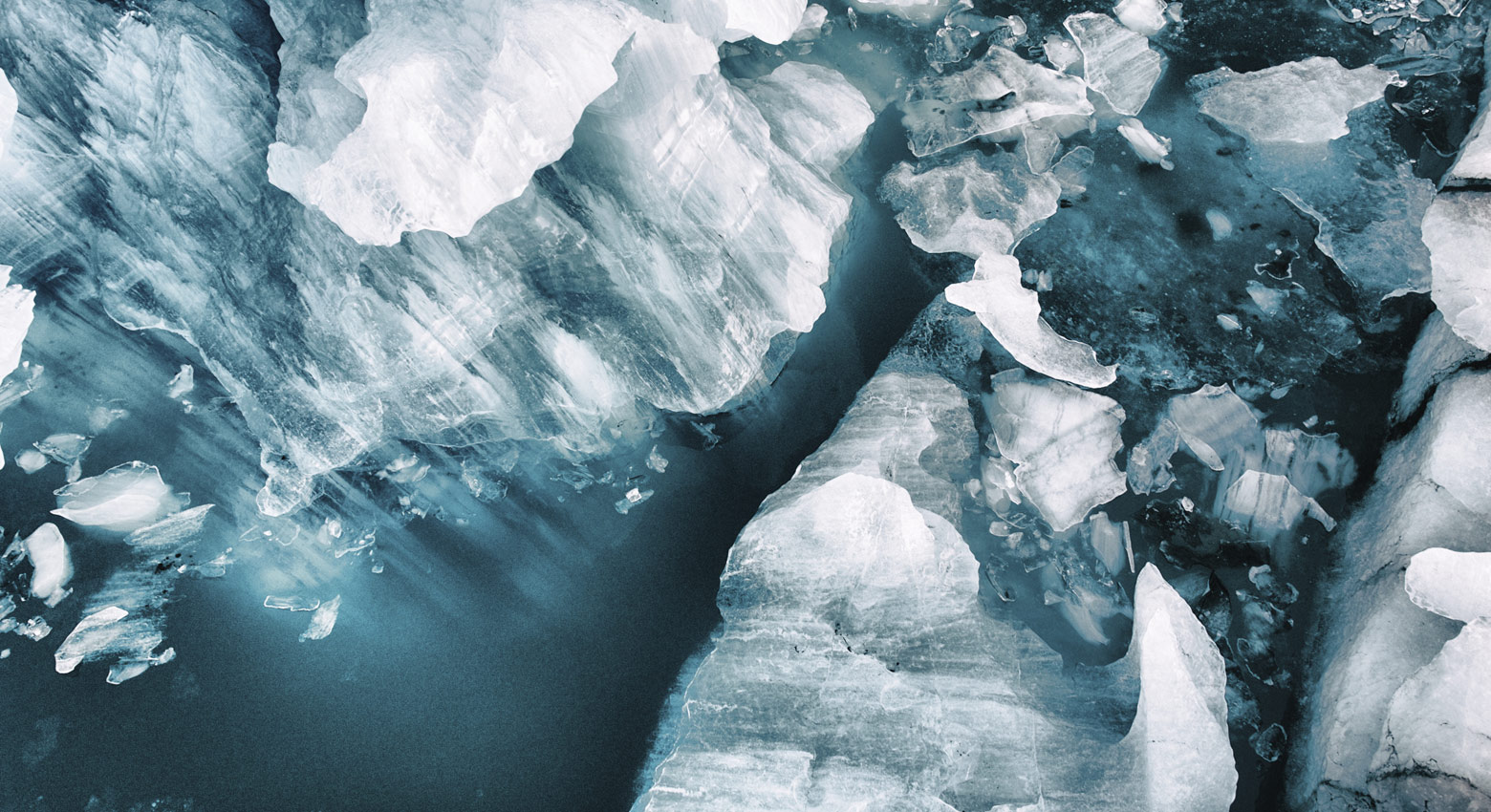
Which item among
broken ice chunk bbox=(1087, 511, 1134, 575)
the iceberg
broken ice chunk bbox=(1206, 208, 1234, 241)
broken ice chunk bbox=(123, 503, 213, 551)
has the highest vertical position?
the iceberg

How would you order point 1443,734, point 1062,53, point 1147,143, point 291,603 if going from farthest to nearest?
point 1062,53, point 1147,143, point 291,603, point 1443,734

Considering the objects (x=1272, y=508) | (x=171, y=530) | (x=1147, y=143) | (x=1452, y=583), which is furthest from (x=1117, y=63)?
(x=171, y=530)

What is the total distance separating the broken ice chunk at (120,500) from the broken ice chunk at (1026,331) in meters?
2.13

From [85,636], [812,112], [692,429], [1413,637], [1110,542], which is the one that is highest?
[812,112]

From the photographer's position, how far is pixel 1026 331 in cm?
191

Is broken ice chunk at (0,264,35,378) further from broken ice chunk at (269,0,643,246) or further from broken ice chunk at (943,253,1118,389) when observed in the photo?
broken ice chunk at (943,253,1118,389)

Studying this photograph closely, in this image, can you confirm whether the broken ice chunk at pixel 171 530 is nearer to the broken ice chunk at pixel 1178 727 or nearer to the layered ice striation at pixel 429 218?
the layered ice striation at pixel 429 218

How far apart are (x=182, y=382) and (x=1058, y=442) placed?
2.34 m

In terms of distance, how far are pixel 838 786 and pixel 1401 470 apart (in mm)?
1504

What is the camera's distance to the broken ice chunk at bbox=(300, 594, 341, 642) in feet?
6.07

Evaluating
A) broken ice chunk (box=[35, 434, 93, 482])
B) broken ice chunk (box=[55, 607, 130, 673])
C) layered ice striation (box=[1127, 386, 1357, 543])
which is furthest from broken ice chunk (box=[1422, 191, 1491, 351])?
broken ice chunk (box=[35, 434, 93, 482])

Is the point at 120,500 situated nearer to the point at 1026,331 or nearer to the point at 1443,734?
the point at 1026,331

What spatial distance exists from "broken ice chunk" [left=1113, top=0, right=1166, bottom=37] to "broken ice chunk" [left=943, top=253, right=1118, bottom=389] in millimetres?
1041

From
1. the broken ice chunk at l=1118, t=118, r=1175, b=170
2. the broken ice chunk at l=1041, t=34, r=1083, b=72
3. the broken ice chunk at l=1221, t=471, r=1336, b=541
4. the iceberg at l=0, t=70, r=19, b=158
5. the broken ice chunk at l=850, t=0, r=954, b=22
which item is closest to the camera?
the iceberg at l=0, t=70, r=19, b=158
